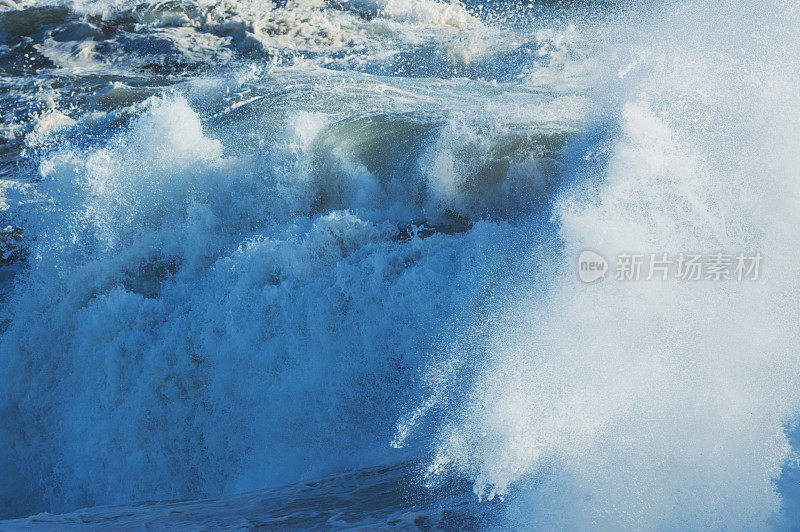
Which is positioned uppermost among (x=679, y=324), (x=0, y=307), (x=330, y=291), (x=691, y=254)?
(x=691, y=254)

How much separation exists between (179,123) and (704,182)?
4.61m

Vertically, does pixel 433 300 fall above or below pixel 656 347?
below

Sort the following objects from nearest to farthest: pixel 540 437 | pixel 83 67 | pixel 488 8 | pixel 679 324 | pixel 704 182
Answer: pixel 540 437 < pixel 679 324 < pixel 704 182 < pixel 83 67 < pixel 488 8

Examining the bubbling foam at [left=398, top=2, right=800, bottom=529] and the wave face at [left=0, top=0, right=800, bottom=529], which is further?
the wave face at [left=0, top=0, right=800, bottom=529]

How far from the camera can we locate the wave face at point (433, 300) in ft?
10.2

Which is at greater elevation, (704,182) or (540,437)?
(704,182)

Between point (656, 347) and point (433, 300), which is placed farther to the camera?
point (433, 300)

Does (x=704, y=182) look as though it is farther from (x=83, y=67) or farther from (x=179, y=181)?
(x=83, y=67)

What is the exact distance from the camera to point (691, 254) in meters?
3.73

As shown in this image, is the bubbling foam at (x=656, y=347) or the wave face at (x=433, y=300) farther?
the wave face at (x=433, y=300)

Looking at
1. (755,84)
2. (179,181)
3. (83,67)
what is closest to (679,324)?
(755,84)

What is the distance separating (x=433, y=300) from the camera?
163 inches

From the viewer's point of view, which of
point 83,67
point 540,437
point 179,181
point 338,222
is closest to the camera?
point 540,437

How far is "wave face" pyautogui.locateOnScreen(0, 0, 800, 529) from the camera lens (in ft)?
10.2
